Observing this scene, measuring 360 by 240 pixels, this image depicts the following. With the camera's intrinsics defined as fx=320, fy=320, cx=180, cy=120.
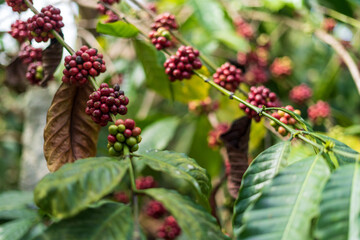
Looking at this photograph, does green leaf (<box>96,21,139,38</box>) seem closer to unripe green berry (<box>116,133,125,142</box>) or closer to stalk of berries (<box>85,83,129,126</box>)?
stalk of berries (<box>85,83,129,126</box>)

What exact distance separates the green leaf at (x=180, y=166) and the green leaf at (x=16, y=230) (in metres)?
0.50

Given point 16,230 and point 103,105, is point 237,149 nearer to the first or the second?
point 103,105

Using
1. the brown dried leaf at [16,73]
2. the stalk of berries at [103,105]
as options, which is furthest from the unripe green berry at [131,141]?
the brown dried leaf at [16,73]

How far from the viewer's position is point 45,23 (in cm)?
128

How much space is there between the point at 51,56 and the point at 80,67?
0.26m

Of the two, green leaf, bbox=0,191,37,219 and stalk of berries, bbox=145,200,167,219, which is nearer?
green leaf, bbox=0,191,37,219

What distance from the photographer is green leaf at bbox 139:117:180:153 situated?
234 cm

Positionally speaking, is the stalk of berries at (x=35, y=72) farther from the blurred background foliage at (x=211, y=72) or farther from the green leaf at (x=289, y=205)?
→ the green leaf at (x=289, y=205)

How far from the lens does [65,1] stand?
2088 mm

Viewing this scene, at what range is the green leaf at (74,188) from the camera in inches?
30.1

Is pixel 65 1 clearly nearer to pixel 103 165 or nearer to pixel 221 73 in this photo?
pixel 221 73

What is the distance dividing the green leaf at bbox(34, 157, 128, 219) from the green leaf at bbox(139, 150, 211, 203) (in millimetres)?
144

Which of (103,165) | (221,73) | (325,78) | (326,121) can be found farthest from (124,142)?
(325,78)

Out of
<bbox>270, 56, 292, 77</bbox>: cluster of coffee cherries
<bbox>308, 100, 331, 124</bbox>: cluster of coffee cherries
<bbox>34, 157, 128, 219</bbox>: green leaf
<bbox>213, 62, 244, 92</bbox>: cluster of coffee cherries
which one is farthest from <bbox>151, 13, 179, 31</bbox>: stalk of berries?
<bbox>270, 56, 292, 77</bbox>: cluster of coffee cherries
